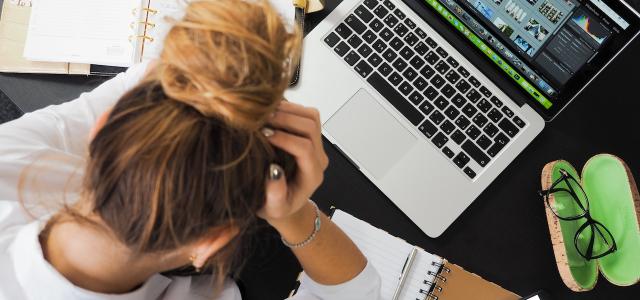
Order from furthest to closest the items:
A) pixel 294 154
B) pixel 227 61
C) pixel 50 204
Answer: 1. pixel 50 204
2. pixel 294 154
3. pixel 227 61

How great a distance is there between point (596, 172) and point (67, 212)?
29.1 inches

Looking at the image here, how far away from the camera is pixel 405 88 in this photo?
2.64 feet

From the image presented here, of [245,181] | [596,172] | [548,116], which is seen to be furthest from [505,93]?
[245,181]

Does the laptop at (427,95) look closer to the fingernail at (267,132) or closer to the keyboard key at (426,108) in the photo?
the keyboard key at (426,108)

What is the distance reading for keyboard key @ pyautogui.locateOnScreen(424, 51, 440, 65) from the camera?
0.81 meters

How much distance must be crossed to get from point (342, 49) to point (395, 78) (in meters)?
0.10

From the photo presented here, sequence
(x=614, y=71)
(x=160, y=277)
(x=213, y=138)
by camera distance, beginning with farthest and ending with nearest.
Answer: (x=614, y=71) → (x=160, y=277) → (x=213, y=138)

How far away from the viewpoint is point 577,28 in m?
0.65

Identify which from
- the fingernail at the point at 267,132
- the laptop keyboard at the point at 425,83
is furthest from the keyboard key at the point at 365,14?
the fingernail at the point at 267,132

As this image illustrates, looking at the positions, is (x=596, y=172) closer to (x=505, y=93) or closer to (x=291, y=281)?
(x=505, y=93)

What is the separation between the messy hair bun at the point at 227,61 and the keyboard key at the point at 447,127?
0.47 meters

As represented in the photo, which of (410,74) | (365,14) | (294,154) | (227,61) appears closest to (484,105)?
(410,74)

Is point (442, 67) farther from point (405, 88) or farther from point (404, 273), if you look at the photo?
point (404, 273)

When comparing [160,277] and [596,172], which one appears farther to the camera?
[596,172]
